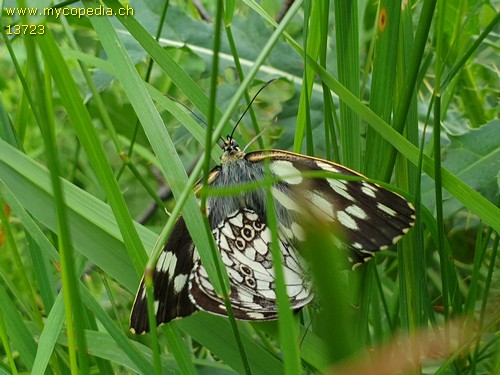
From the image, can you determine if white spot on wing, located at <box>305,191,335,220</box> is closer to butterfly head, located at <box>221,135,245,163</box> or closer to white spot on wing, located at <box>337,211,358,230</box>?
white spot on wing, located at <box>337,211,358,230</box>

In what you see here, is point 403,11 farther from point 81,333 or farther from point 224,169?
point 81,333

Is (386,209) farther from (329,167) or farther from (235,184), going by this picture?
(235,184)

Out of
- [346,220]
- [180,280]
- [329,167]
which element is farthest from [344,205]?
[180,280]

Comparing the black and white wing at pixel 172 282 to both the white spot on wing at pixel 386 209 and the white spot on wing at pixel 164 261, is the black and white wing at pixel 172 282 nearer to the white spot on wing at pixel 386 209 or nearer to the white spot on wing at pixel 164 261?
the white spot on wing at pixel 164 261

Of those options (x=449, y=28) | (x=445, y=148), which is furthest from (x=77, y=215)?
(x=449, y=28)

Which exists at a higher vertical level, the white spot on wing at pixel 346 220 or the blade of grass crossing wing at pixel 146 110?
the blade of grass crossing wing at pixel 146 110

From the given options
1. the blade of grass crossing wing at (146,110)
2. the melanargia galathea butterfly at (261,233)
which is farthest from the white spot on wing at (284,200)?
the blade of grass crossing wing at (146,110)

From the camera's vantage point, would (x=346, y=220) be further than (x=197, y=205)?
Yes

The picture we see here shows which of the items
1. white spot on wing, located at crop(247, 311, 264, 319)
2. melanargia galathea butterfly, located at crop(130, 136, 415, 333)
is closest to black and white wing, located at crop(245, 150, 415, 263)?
melanargia galathea butterfly, located at crop(130, 136, 415, 333)
